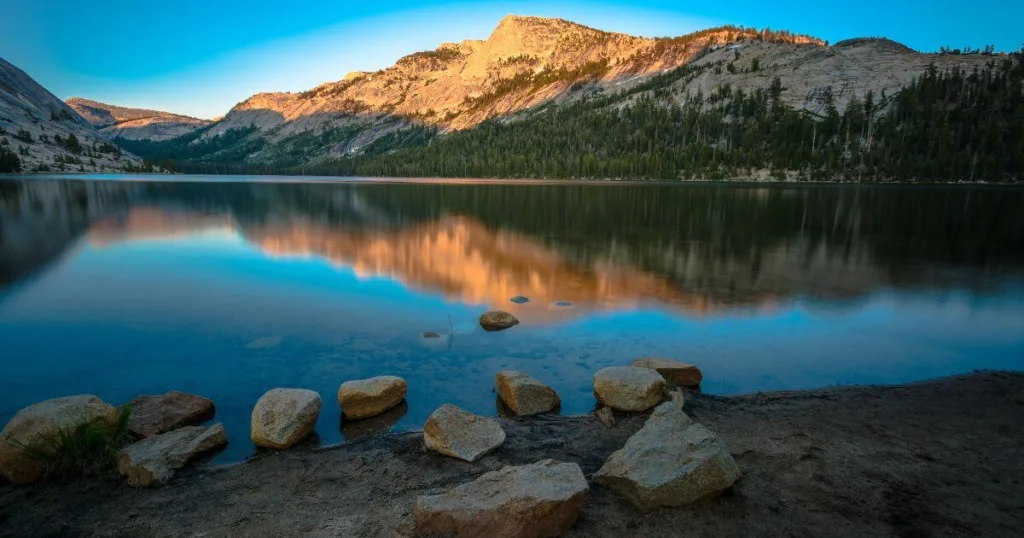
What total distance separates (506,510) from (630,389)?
16.0ft

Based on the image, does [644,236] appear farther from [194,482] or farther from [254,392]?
[194,482]

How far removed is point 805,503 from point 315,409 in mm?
8171

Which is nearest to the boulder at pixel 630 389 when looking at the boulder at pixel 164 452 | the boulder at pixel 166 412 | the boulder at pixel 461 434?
the boulder at pixel 461 434

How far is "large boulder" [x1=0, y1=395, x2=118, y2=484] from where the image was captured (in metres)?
7.41

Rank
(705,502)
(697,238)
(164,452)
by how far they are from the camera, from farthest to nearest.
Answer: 1. (697,238)
2. (164,452)
3. (705,502)

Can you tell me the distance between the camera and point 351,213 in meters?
57.2

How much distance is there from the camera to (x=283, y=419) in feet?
28.9

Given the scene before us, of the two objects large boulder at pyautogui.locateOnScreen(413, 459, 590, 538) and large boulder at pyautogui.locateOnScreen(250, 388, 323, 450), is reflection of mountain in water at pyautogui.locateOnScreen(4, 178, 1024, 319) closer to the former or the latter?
large boulder at pyautogui.locateOnScreen(250, 388, 323, 450)

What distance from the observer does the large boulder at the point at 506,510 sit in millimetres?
5559

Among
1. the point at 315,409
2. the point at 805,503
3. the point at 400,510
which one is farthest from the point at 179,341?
the point at 805,503

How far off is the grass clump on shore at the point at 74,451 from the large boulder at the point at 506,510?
→ 18.9ft

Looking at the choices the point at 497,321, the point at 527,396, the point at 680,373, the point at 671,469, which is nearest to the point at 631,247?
the point at 497,321

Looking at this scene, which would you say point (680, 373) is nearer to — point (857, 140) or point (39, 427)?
point (39, 427)

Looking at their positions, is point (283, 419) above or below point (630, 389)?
below
